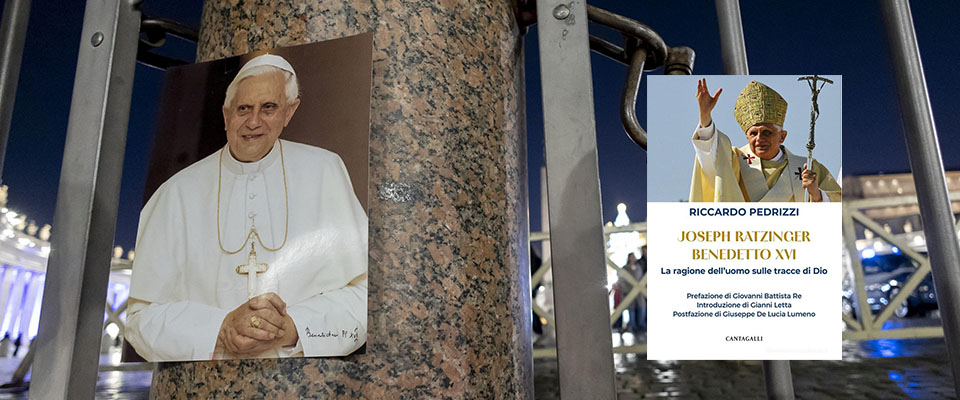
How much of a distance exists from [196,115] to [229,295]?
0.34 m

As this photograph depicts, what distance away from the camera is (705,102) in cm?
106

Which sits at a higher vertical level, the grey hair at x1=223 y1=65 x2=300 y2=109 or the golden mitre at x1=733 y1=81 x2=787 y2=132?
the grey hair at x1=223 y1=65 x2=300 y2=109

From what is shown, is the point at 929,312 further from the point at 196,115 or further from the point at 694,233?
the point at 196,115

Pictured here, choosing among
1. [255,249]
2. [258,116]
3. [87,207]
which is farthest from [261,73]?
[87,207]

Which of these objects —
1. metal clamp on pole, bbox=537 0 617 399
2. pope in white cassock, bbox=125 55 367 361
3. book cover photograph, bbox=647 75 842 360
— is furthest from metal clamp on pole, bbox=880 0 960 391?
pope in white cassock, bbox=125 55 367 361

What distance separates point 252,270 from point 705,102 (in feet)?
2.59

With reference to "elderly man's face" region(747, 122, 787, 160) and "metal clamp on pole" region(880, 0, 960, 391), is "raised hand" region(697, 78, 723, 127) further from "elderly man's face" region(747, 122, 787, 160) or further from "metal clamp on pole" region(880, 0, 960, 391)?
"metal clamp on pole" region(880, 0, 960, 391)

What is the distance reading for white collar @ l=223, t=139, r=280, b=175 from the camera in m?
1.00

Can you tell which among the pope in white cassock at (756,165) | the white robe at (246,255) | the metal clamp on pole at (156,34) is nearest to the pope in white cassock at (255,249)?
the white robe at (246,255)

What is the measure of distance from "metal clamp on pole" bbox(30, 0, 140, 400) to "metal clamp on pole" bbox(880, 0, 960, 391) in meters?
1.52

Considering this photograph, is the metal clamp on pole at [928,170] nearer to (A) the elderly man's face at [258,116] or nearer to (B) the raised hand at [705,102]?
(B) the raised hand at [705,102]

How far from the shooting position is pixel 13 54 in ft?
4.96

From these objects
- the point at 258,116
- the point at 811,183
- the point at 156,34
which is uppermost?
the point at 156,34

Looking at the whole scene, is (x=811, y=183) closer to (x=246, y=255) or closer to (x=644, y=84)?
(x=644, y=84)
